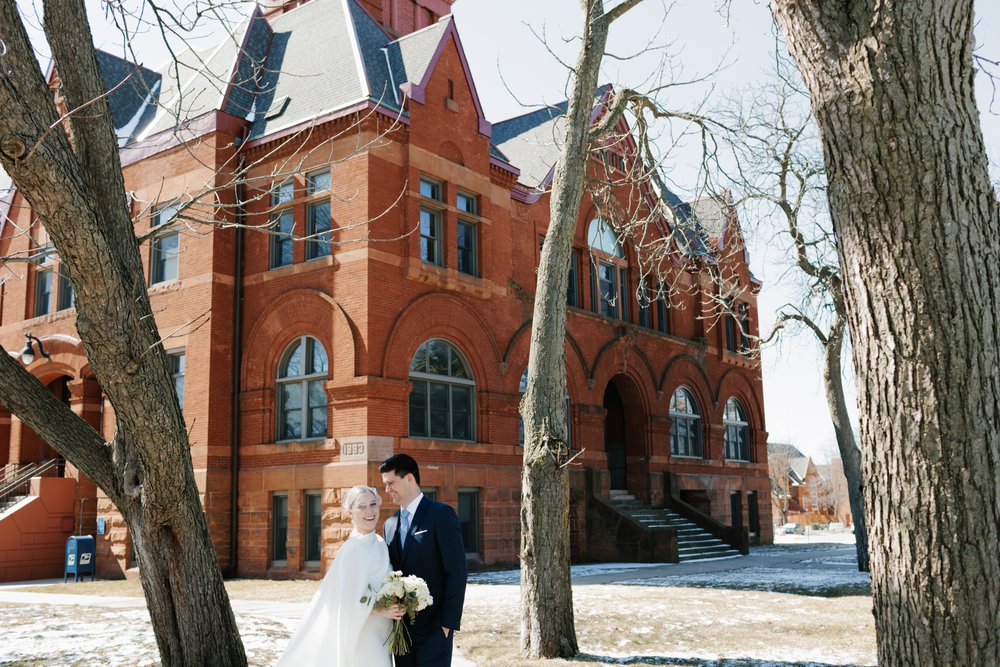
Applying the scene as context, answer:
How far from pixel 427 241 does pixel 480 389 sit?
12.3 ft

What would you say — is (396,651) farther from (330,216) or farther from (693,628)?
(330,216)

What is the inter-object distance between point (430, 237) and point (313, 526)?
7.03 m

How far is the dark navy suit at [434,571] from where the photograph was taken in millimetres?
5602

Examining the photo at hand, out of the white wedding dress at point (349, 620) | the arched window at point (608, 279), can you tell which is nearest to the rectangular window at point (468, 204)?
the arched window at point (608, 279)

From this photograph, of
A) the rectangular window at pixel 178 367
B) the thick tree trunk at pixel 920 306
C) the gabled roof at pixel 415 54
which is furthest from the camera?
the gabled roof at pixel 415 54

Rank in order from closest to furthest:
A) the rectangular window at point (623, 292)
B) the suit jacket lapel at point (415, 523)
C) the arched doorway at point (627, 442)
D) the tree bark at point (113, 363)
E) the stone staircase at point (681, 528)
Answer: the suit jacket lapel at point (415, 523)
the tree bark at point (113, 363)
the stone staircase at point (681, 528)
the arched doorway at point (627, 442)
the rectangular window at point (623, 292)

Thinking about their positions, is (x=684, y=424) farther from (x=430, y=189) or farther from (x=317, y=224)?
A: (x=317, y=224)

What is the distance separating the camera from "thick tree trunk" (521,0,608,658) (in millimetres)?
9047

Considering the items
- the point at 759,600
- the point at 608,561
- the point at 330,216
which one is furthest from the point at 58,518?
the point at 759,600

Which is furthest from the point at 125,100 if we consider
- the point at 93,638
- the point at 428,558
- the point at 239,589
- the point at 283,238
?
the point at 428,558

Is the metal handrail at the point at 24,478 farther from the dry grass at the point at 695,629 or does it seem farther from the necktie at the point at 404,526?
the necktie at the point at 404,526

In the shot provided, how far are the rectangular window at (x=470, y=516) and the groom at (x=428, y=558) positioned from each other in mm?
15011

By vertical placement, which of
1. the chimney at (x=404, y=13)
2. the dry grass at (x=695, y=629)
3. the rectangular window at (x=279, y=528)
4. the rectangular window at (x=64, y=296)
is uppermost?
the chimney at (x=404, y=13)

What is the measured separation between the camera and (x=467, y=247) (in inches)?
874
